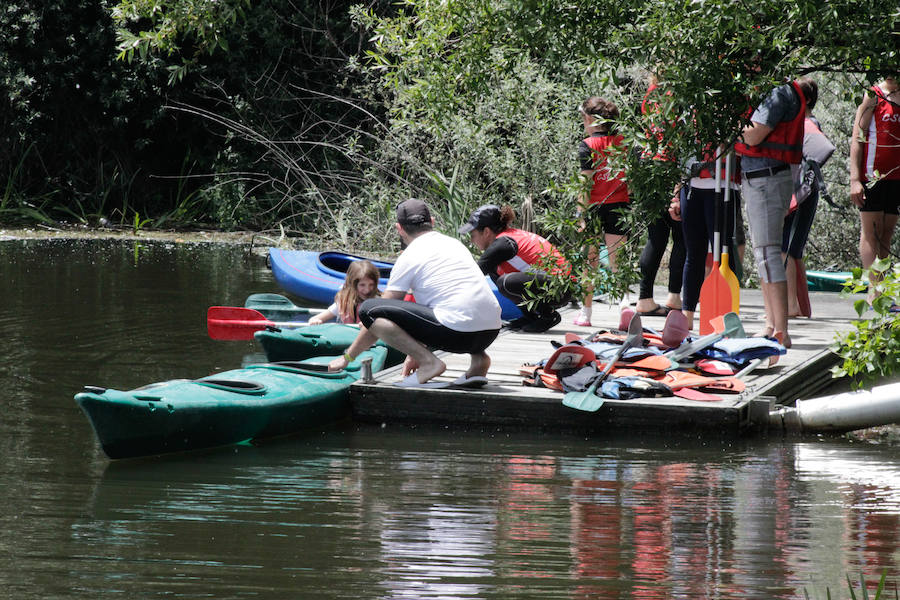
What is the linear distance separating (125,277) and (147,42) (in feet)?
21.1

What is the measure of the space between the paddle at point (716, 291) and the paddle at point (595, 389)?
A: 3.01 feet

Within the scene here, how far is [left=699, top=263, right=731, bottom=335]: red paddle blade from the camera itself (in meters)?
7.30

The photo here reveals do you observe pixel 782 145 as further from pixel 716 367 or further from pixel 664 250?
pixel 664 250

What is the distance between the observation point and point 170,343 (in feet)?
28.8

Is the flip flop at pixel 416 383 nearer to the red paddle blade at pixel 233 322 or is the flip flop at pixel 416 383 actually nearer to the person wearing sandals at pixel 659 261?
the red paddle blade at pixel 233 322

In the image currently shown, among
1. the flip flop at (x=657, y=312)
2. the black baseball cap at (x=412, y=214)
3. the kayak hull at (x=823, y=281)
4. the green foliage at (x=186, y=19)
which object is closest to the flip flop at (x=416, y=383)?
the black baseball cap at (x=412, y=214)

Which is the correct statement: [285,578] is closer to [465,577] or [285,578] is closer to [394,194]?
[465,577]

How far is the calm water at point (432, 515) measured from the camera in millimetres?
3750

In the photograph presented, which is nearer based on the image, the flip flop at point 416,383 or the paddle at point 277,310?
the flip flop at point 416,383

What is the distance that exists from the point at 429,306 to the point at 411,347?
0.24 m

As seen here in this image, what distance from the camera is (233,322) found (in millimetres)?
8078

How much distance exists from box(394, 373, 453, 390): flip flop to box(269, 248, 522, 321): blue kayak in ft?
12.5

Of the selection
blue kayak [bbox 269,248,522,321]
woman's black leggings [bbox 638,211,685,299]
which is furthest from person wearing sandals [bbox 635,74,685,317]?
blue kayak [bbox 269,248,522,321]

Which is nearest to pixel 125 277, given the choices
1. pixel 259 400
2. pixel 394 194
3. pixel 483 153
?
pixel 394 194
